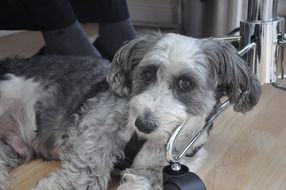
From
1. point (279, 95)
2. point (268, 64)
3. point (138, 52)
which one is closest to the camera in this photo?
point (138, 52)

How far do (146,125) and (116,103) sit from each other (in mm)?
282

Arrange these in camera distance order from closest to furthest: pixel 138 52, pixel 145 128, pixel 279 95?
1. pixel 145 128
2. pixel 138 52
3. pixel 279 95

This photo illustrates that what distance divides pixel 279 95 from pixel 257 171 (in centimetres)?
68

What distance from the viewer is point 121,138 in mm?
1393

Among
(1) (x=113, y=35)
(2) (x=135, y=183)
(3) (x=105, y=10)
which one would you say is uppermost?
(3) (x=105, y=10)

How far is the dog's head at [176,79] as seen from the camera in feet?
3.92

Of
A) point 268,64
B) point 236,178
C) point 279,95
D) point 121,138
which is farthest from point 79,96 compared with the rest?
point 279,95

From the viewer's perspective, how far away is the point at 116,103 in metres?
1.43

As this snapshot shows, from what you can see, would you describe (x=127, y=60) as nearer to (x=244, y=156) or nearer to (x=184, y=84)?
(x=184, y=84)

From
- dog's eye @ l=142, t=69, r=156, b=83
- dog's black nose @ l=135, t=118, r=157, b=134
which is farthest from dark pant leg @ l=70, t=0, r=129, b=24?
dog's black nose @ l=135, t=118, r=157, b=134

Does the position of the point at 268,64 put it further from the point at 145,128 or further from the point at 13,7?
the point at 13,7

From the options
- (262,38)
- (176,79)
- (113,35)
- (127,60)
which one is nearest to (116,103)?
(127,60)

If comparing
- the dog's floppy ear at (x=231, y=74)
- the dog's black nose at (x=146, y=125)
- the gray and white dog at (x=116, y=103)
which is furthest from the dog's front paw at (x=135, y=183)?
the dog's floppy ear at (x=231, y=74)

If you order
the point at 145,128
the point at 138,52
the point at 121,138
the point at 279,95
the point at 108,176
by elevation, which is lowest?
the point at 279,95
